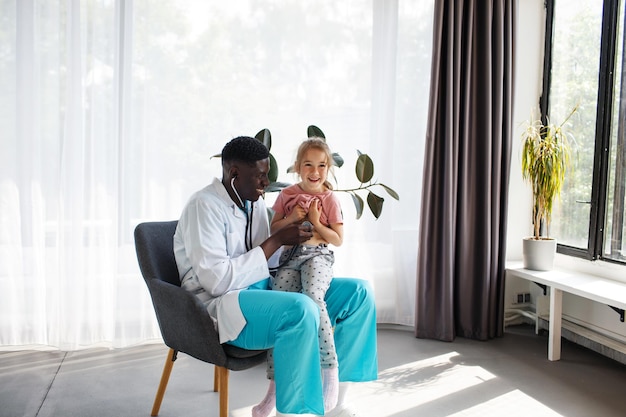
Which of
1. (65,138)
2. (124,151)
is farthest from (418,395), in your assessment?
(65,138)

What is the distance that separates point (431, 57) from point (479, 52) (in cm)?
28

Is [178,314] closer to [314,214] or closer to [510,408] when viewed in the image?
[314,214]

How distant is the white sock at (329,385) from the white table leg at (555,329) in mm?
1553

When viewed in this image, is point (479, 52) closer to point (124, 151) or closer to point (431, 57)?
point (431, 57)

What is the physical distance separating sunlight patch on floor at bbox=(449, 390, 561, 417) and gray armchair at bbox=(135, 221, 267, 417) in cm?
98

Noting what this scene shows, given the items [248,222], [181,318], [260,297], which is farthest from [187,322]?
[248,222]

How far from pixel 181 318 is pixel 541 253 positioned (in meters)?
2.21

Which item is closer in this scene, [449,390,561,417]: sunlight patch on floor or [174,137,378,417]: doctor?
[174,137,378,417]: doctor

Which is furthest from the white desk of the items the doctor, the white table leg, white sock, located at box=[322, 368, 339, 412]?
white sock, located at box=[322, 368, 339, 412]

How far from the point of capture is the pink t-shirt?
2.34 m

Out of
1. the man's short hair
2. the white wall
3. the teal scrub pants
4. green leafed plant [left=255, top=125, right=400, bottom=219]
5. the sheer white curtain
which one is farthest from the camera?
the white wall

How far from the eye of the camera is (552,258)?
10.7 feet

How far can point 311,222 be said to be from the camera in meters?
2.27

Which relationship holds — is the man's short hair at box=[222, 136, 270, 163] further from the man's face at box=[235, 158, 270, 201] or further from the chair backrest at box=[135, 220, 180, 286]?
the chair backrest at box=[135, 220, 180, 286]
